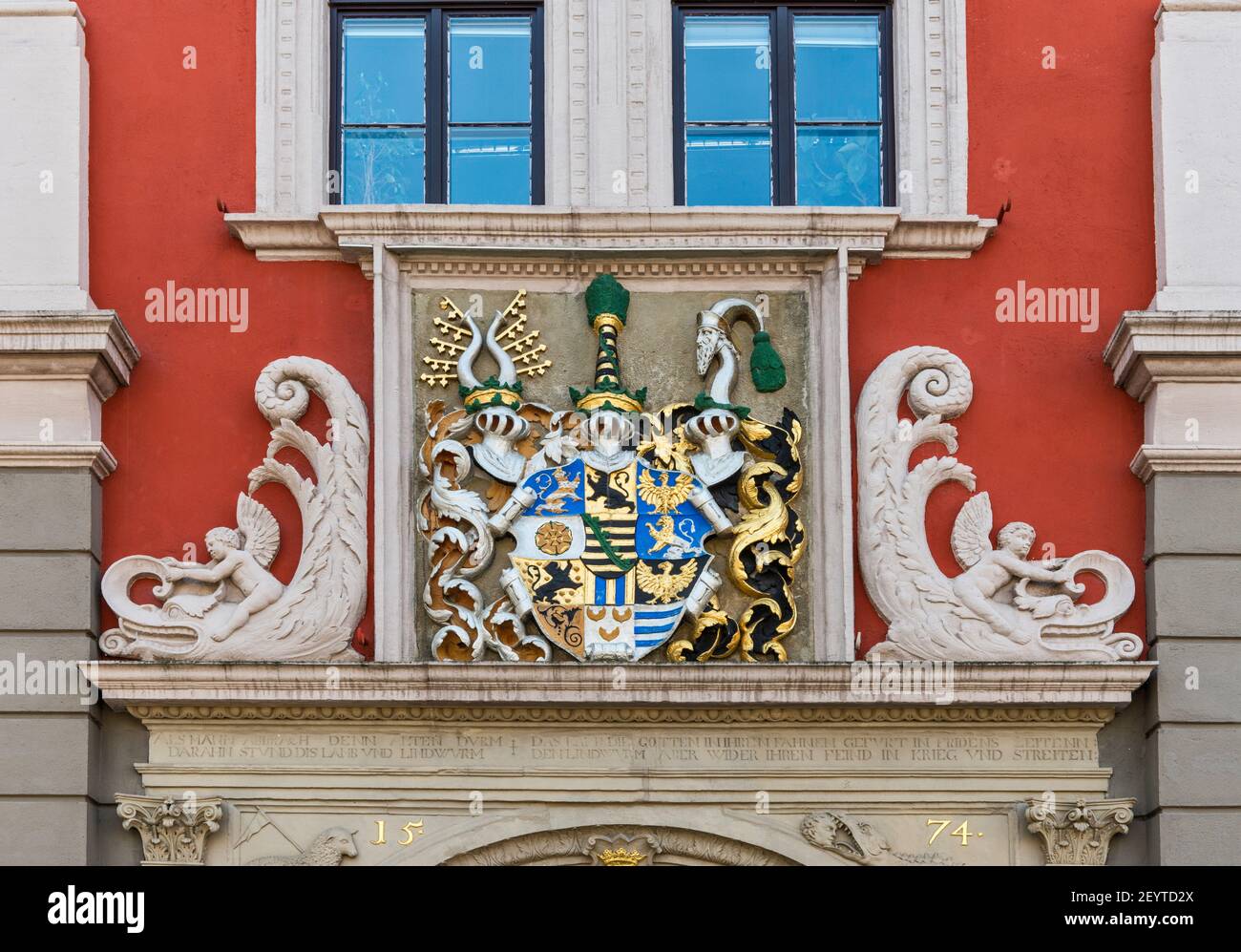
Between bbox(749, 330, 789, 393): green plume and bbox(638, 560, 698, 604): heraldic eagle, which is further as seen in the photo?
bbox(749, 330, 789, 393): green plume

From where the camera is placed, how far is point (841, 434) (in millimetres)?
14898

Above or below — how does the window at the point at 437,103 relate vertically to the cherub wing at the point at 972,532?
above

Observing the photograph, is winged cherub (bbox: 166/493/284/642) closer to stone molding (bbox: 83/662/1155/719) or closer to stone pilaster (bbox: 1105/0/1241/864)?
stone molding (bbox: 83/662/1155/719)

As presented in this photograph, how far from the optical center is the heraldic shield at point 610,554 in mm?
14648

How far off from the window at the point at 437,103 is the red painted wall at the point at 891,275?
62cm

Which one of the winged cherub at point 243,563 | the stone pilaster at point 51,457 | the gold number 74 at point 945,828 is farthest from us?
the winged cherub at point 243,563

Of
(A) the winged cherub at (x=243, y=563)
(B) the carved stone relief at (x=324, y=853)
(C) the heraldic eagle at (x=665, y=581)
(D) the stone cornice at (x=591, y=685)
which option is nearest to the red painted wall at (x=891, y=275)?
(A) the winged cherub at (x=243, y=563)

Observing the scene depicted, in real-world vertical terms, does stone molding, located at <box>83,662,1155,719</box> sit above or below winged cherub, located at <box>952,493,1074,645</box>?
below

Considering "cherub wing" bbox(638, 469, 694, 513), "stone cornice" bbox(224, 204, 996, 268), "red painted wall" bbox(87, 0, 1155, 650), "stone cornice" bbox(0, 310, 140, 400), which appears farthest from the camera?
"stone cornice" bbox(224, 204, 996, 268)

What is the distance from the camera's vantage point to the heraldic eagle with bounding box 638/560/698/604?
48.3 ft

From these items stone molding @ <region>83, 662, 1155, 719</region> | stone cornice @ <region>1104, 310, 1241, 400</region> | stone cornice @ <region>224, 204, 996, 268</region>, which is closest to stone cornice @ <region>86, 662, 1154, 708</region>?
stone molding @ <region>83, 662, 1155, 719</region>

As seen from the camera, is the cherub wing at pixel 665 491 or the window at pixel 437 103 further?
the window at pixel 437 103

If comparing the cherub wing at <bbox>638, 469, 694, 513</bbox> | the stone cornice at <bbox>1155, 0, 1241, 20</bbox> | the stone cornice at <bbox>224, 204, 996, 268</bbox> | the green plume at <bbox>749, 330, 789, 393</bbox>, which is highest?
the stone cornice at <bbox>1155, 0, 1241, 20</bbox>

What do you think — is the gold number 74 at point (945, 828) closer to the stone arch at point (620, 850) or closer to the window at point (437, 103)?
the stone arch at point (620, 850)
